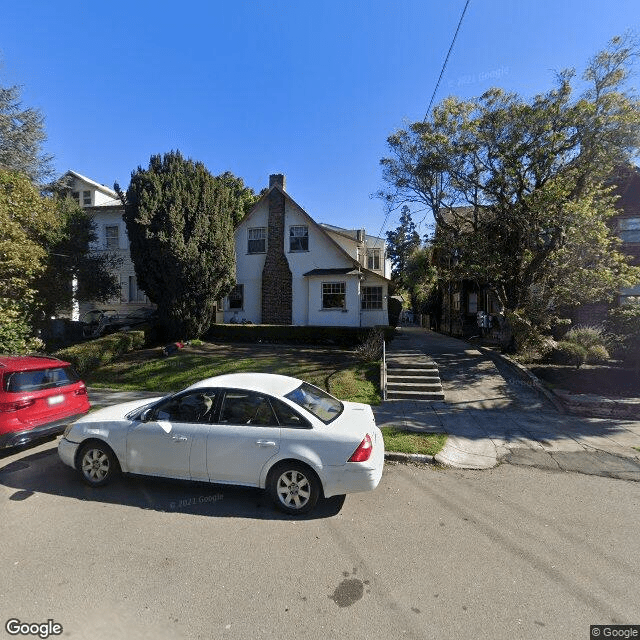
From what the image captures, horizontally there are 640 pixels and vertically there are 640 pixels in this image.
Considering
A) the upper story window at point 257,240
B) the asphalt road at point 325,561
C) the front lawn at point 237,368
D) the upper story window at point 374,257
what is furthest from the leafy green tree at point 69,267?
the upper story window at point 374,257

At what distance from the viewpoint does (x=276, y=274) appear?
64.5 feet

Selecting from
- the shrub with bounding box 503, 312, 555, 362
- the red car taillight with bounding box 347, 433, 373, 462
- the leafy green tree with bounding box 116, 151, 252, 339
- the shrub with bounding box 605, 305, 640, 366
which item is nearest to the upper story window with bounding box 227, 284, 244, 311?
the leafy green tree with bounding box 116, 151, 252, 339

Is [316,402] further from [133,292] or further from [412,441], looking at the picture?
[133,292]

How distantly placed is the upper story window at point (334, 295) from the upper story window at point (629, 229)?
14.0 m

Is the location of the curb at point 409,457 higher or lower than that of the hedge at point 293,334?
lower

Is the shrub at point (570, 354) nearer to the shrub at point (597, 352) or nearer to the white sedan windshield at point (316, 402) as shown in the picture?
the shrub at point (597, 352)

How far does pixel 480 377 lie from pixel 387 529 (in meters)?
8.49

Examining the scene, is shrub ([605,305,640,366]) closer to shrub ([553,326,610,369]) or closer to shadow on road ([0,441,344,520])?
shrub ([553,326,610,369])

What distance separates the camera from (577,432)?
7.17 meters

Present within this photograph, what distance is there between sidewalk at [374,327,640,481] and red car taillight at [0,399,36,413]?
6102 millimetres

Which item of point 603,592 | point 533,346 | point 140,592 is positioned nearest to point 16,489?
point 140,592

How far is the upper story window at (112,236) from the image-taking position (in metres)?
23.8

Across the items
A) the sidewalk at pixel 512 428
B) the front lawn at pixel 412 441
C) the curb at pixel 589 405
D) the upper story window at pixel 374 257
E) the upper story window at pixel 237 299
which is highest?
the upper story window at pixel 374 257

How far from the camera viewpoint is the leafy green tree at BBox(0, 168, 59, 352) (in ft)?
34.8
